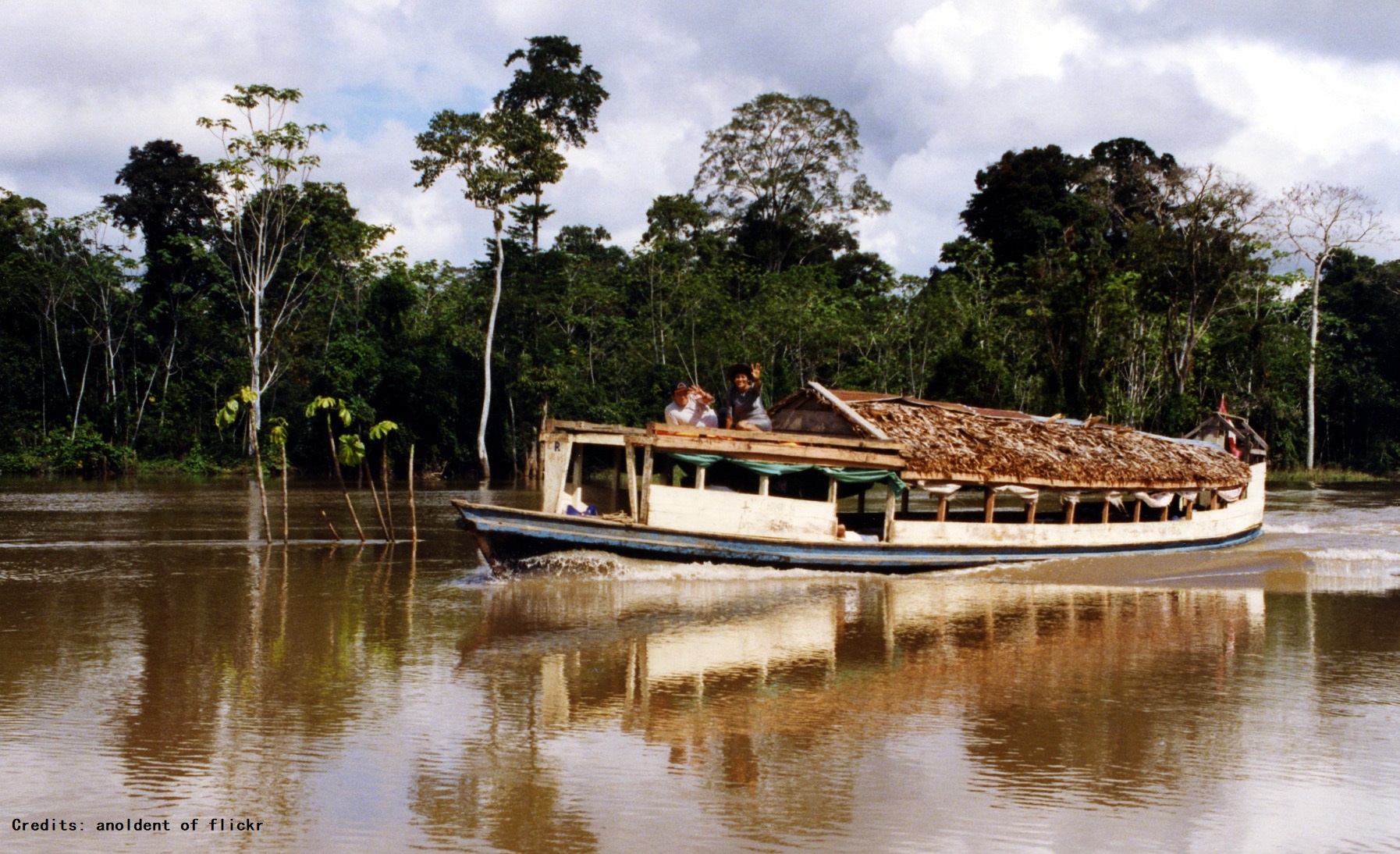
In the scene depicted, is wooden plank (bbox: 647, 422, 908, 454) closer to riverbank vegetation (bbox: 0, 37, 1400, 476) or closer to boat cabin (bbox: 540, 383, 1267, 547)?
boat cabin (bbox: 540, 383, 1267, 547)

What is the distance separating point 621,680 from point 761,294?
35082 mm

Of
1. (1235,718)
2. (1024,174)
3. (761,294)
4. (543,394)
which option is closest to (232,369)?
(543,394)

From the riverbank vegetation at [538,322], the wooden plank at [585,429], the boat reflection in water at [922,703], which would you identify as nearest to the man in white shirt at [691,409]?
the wooden plank at [585,429]

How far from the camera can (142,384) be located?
4391 cm

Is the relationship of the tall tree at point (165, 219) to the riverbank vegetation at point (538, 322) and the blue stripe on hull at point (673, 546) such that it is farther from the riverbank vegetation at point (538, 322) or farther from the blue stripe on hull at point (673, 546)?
the blue stripe on hull at point (673, 546)

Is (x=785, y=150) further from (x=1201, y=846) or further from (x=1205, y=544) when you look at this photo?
(x=1201, y=846)

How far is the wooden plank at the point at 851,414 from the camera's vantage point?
15094 mm

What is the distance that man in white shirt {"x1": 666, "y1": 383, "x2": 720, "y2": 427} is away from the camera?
47.5 ft

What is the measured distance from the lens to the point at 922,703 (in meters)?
8.23

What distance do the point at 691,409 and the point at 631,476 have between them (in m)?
1.41

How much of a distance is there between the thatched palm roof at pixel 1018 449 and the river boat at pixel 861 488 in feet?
0.09

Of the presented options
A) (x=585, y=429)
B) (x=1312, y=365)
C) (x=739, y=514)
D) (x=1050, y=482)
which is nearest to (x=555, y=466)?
(x=585, y=429)

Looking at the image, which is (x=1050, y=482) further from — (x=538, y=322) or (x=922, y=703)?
(x=538, y=322)

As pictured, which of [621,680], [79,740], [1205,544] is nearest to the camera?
[79,740]
